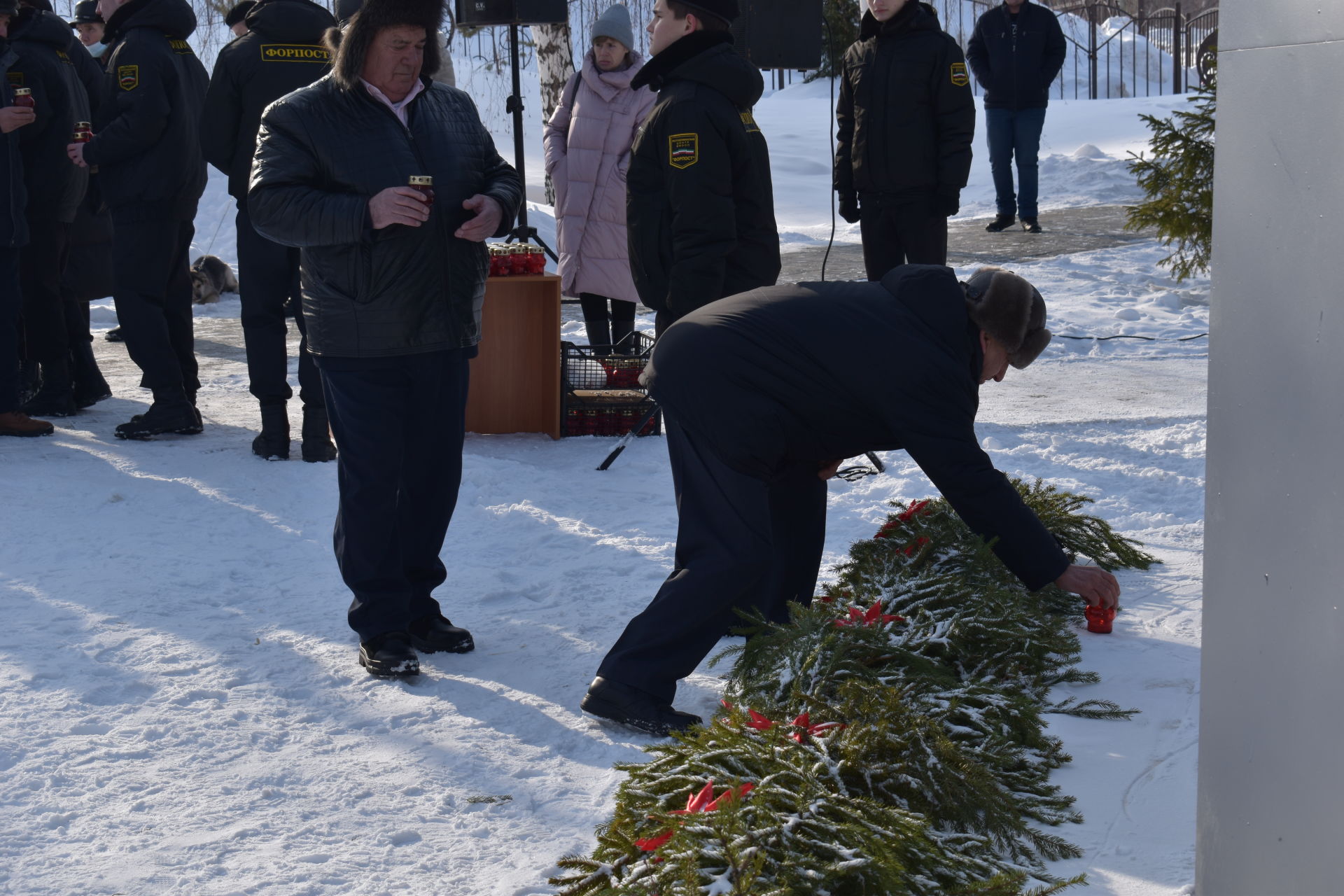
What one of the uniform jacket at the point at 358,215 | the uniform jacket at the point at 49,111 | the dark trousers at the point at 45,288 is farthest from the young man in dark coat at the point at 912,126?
the dark trousers at the point at 45,288

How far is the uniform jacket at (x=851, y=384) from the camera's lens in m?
3.06

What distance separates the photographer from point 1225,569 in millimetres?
2086

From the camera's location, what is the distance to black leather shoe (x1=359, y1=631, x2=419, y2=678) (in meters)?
3.76

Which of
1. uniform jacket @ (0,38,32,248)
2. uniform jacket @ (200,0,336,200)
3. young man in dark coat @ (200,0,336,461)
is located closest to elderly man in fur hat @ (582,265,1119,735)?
young man in dark coat @ (200,0,336,461)

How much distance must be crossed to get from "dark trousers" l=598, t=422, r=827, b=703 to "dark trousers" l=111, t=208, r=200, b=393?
12.0ft

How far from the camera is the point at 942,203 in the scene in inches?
256

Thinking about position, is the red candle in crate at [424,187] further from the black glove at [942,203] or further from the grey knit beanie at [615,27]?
the grey knit beanie at [615,27]

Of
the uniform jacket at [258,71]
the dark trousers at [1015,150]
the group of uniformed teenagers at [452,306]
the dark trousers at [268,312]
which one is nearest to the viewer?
the group of uniformed teenagers at [452,306]

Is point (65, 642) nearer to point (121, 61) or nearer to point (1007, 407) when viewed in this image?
point (121, 61)

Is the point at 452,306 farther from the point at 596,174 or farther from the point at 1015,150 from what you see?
the point at 1015,150

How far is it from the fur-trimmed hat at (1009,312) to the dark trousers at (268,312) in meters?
3.21

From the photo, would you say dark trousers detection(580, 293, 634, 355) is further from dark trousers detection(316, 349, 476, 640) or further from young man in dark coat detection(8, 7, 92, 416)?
dark trousers detection(316, 349, 476, 640)

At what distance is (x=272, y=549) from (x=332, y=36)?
190 centimetres

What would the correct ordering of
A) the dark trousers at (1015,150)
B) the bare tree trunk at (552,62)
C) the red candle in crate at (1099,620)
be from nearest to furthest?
1. the red candle in crate at (1099,620)
2. the dark trousers at (1015,150)
3. the bare tree trunk at (552,62)
